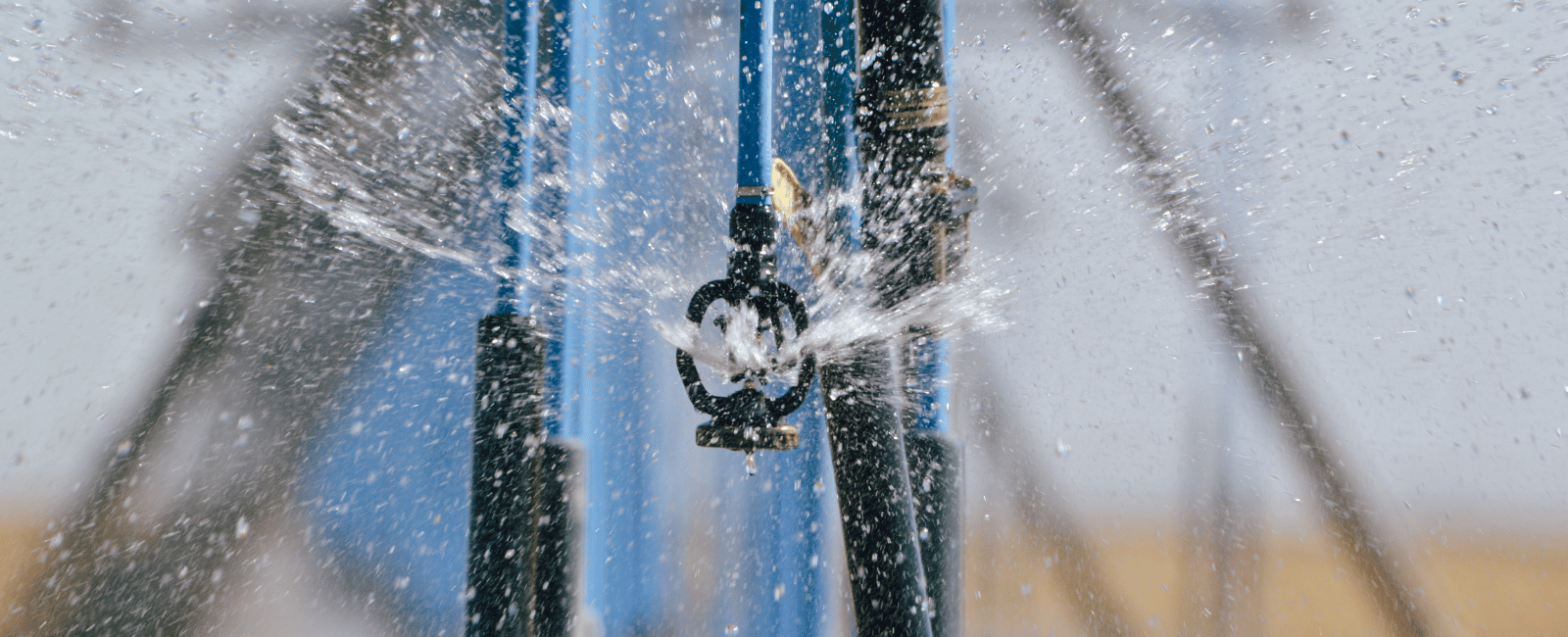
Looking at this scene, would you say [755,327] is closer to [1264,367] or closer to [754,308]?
[754,308]

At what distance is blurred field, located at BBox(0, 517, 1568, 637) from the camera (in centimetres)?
154

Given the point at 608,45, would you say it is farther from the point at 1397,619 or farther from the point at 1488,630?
the point at 1488,630

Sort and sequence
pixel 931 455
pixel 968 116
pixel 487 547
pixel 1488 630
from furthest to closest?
pixel 1488 630 < pixel 968 116 < pixel 931 455 < pixel 487 547

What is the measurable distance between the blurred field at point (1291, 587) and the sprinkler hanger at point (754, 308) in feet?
2.67

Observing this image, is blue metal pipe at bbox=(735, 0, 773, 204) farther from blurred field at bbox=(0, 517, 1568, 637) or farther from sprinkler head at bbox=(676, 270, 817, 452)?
blurred field at bbox=(0, 517, 1568, 637)

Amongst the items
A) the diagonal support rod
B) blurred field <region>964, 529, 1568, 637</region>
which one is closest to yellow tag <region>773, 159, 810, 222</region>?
the diagonal support rod

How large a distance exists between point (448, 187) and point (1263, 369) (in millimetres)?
1240

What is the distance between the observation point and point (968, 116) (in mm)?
1000

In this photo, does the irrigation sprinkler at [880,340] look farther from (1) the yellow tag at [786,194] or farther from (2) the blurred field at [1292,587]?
(2) the blurred field at [1292,587]

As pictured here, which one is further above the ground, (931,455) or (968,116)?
(968,116)

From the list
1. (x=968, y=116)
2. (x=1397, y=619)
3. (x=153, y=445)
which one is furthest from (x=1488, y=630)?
(x=153, y=445)

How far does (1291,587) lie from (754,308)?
2864 mm

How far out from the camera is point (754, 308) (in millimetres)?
440

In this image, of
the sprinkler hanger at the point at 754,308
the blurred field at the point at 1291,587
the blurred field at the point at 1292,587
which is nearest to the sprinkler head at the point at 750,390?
the sprinkler hanger at the point at 754,308
